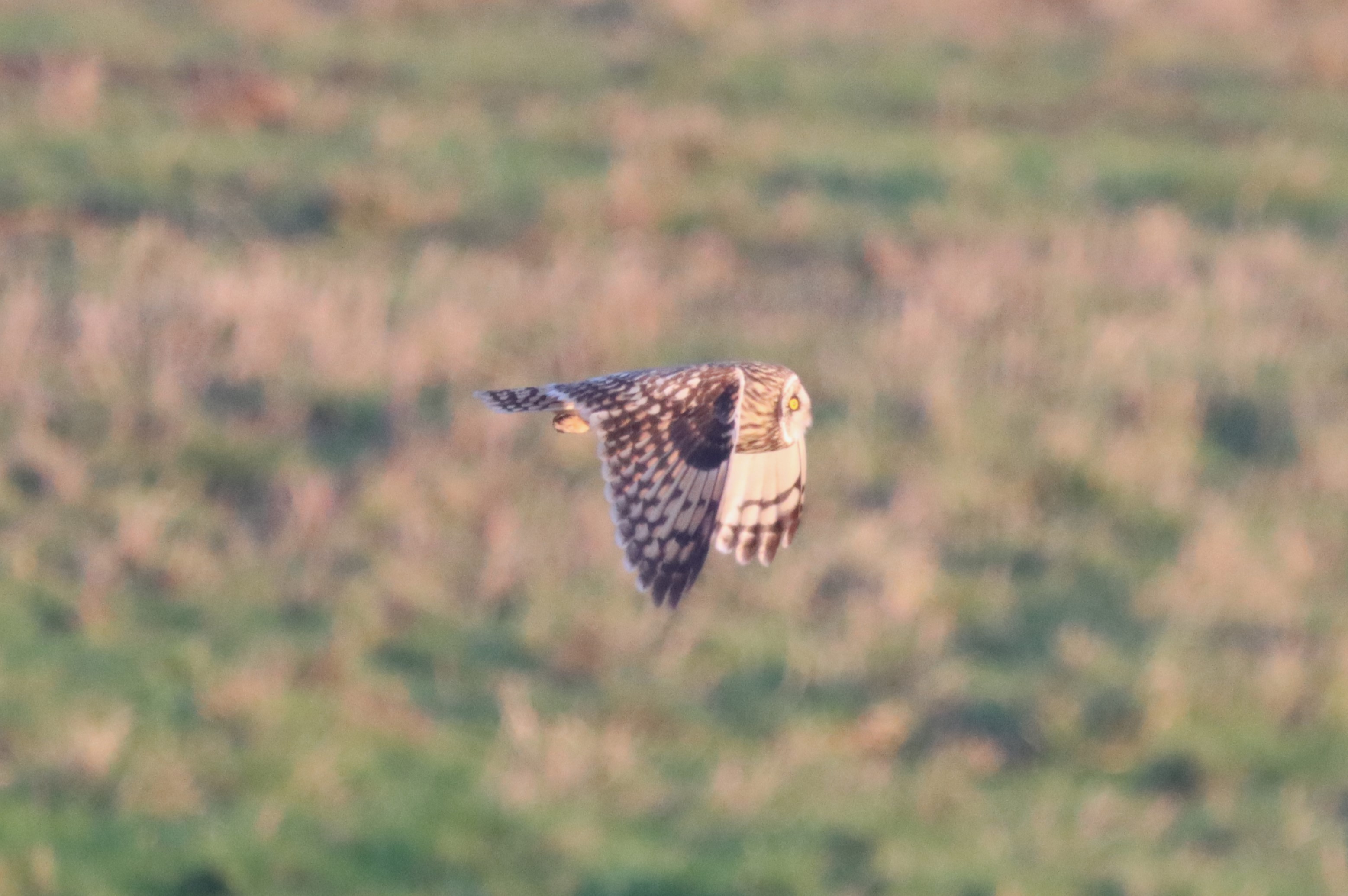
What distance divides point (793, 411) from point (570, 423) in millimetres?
302

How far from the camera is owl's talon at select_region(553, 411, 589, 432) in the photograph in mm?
2936

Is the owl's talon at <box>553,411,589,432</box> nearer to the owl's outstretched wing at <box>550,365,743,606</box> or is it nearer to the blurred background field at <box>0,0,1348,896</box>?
the owl's outstretched wing at <box>550,365,743,606</box>

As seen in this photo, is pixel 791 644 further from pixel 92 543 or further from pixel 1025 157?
pixel 1025 157

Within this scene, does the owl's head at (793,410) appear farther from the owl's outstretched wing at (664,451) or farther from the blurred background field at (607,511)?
the blurred background field at (607,511)

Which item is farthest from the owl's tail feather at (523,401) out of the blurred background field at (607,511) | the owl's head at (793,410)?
the blurred background field at (607,511)

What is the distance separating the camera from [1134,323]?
37.7 ft

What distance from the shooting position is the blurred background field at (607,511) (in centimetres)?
740

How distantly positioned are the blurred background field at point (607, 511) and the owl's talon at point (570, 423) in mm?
4270

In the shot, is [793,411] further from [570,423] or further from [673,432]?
[570,423]

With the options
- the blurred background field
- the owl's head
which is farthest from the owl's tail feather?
the blurred background field

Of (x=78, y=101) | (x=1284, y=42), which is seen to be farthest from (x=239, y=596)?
(x=1284, y=42)

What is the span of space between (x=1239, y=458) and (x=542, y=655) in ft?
12.8

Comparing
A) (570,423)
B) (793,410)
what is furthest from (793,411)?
(570,423)

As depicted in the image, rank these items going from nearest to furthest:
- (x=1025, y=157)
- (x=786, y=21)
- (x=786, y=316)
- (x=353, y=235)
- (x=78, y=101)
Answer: (x=786, y=316) < (x=353, y=235) < (x=78, y=101) < (x=1025, y=157) < (x=786, y=21)
